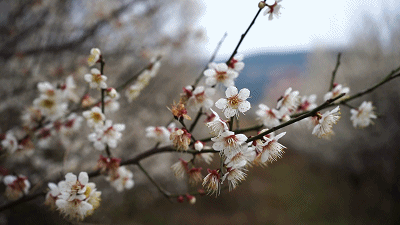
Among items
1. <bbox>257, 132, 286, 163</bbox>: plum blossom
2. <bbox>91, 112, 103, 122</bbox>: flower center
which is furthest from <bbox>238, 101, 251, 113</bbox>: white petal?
<bbox>91, 112, 103, 122</bbox>: flower center

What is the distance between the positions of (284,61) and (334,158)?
2680cm

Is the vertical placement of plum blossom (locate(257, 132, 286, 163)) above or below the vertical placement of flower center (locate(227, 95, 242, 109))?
below

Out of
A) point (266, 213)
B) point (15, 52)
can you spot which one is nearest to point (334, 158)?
point (266, 213)

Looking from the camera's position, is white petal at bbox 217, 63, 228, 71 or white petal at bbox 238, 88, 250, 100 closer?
white petal at bbox 238, 88, 250, 100

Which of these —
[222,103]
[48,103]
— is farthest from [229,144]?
[48,103]

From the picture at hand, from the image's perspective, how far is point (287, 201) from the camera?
23.6 ft

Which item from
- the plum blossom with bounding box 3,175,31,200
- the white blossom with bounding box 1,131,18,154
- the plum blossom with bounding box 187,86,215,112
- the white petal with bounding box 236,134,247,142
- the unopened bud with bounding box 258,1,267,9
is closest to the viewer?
the white petal with bounding box 236,134,247,142

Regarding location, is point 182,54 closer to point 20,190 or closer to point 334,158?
point 20,190

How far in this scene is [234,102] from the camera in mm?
771

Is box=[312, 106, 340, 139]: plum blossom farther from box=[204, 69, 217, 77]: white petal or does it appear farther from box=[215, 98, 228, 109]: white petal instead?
box=[204, 69, 217, 77]: white petal

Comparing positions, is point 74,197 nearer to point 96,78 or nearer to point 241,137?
point 96,78

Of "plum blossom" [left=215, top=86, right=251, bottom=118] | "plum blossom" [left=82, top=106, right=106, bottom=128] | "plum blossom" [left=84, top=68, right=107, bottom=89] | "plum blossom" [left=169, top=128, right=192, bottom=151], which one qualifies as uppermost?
"plum blossom" [left=84, top=68, right=107, bottom=89]

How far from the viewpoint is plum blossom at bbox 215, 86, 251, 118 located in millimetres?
749

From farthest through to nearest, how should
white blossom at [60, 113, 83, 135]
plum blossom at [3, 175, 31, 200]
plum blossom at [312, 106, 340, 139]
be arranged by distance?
white blossom at [60, 113, 83, 135] → plum blossom at [3, 175, 31, 200] → plum blossom at [312, 106, 340, 139]
